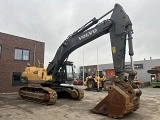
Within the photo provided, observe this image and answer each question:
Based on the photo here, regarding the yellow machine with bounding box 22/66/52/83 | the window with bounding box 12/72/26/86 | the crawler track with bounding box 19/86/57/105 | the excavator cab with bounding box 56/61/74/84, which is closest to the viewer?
the crawler track with bounding box 19/86/57/105

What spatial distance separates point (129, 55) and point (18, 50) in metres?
13.9

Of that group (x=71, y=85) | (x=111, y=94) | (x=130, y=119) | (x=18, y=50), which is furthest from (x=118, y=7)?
(x=18, y=50)

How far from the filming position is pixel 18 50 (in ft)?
67.7

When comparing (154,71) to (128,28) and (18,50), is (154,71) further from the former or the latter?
(128,28)

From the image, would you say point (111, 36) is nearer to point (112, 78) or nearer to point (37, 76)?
point (112, 78)

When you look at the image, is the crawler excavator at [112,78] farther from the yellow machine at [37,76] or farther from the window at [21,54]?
the window at [21,54]

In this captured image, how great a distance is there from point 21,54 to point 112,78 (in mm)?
13719

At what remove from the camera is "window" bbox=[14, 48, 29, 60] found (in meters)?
20.4

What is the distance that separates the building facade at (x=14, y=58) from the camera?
1919 centimetres

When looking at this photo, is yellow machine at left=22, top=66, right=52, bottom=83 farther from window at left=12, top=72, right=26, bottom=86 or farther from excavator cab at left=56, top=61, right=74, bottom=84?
window at left=12, top=72, right=26, bottom=86

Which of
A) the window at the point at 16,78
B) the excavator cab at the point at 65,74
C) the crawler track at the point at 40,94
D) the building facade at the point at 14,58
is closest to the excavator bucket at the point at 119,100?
the crawler track at the point at 40,94

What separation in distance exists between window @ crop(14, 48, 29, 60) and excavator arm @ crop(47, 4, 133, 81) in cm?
794

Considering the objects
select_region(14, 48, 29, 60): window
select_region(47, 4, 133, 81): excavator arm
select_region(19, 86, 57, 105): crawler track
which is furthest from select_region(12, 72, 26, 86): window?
select_region(47, 4, 133, 81): excavator arm

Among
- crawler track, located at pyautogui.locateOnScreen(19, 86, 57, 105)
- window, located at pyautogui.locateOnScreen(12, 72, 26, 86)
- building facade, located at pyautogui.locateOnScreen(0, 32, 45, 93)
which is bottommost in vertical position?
crawler track, located at pyautogui.locateOnScreen(19, 86, 57, 105)
